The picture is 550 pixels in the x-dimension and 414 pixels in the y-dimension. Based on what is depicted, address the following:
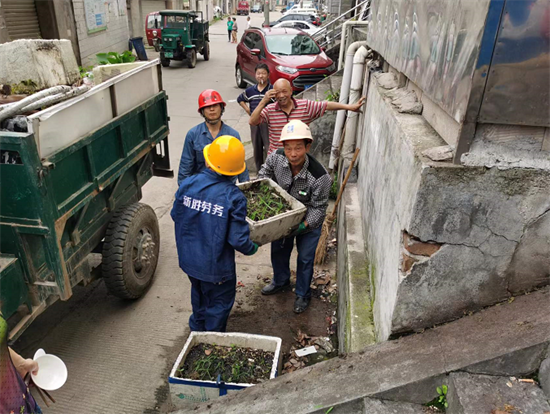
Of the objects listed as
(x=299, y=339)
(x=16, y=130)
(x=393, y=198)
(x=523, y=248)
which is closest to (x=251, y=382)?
(x=299, y=339)

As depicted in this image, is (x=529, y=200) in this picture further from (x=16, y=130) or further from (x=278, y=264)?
(x=16, y=130)

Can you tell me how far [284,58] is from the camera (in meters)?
12.0

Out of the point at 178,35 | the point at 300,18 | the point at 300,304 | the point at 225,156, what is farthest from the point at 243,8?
the point at 225,156

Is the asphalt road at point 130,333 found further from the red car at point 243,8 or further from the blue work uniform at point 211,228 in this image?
the red car at point 243,8

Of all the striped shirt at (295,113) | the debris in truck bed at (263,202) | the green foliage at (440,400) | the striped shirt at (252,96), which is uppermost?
the striped shirt at (295,113)

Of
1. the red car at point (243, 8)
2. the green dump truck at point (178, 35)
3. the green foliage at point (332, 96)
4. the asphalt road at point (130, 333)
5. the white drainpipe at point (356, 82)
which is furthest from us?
the red car at point (243, 8)

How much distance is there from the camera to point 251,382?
117 inches

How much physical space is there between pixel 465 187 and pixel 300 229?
194 centimetres

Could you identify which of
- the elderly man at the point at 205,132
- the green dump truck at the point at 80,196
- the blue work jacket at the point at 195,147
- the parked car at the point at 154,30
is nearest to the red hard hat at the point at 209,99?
the elderly man at the point at 205,132

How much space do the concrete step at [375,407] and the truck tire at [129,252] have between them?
241cm

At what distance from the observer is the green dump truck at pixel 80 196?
277cm

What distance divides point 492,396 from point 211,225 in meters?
1.98

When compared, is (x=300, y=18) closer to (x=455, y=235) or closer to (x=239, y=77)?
(x=239, y=77)

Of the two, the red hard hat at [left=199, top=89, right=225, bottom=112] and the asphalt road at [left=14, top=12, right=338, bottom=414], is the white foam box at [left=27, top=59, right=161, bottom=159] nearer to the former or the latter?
the red hard hat at [left=199, top=89, right=225, bottom=112]
